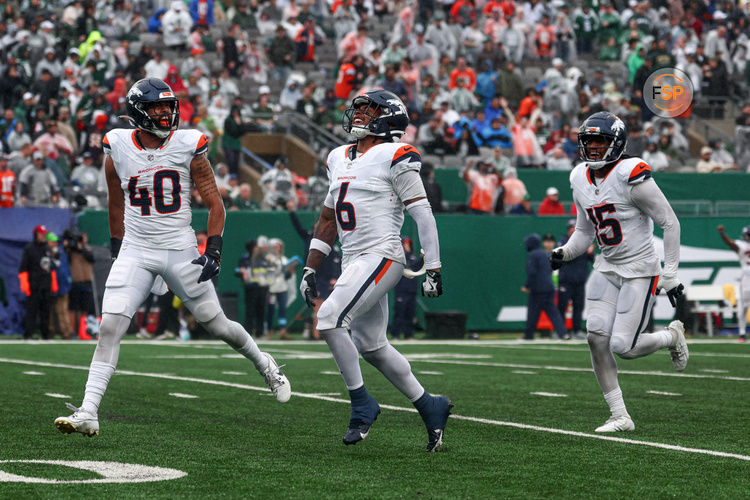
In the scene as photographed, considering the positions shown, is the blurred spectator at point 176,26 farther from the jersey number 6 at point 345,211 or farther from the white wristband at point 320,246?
the jersey number 6 at point 345,211

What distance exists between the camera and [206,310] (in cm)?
768

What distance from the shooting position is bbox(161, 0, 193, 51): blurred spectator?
945 inches

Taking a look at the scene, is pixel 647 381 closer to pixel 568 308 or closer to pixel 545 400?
pixel 545 400

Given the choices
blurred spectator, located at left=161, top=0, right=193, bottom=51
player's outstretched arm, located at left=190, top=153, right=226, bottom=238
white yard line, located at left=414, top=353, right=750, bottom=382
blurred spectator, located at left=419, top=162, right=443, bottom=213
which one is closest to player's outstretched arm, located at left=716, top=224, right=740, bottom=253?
blurred spectator, located at left=419, top=162, right=443, bottom=213

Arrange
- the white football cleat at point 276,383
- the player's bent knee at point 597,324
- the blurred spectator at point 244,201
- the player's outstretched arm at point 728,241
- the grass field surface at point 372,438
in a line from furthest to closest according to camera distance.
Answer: the blurred spectator at point 244,201 < the player's outstretched arm at point 728,241 < the white football cleat at point 276,383 < the player's bent knee at point 597,324 < the grass field surface at point 372,438

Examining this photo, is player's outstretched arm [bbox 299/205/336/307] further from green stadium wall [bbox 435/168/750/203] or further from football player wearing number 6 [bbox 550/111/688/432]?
green stadium wall [bbox 435/168/750/203]

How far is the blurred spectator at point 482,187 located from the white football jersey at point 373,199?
551 inches

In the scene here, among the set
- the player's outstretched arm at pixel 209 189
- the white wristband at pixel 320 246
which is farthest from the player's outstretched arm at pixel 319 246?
the player's outstretched arm at pixel 209 189

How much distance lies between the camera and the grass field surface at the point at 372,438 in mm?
5699

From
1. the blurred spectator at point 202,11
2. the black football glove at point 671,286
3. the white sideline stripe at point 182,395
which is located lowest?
the white sideline stripe at point 182,395

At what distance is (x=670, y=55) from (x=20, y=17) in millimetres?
12879

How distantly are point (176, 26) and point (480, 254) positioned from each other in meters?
7.93

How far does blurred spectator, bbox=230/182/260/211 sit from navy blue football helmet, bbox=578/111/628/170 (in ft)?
41.3

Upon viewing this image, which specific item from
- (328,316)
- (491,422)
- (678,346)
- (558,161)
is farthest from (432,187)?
(328,316)
